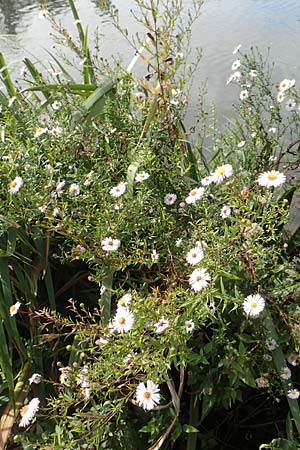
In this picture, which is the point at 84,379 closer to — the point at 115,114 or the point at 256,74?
the point at 115,114

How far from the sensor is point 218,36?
5516 mm

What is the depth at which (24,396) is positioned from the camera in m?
1.66

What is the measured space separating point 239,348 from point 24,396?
730 millimetres

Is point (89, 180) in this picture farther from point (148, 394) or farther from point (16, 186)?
point (148, 394)

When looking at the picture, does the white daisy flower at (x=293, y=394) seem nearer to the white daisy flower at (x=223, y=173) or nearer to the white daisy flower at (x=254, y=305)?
the white daisy flower at (x=254, y=305)

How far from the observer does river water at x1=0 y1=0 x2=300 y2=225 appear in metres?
4.41

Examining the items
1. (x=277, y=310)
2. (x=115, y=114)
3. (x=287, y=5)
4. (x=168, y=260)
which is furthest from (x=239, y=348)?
(x=287, y=5)

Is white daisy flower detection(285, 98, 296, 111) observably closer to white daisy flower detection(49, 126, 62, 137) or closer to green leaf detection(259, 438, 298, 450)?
white daisy flower detection(49, 126, 62, 137)

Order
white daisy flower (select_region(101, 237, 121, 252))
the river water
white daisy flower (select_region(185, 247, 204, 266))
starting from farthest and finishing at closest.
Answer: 1. the river water
2. white daisy flower (select_region(101, 237, 121, 252))
3. white daisy flower (select_region(185, 247, 204, 266))

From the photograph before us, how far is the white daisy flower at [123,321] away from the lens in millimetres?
1312

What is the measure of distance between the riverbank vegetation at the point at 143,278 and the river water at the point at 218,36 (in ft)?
6.56

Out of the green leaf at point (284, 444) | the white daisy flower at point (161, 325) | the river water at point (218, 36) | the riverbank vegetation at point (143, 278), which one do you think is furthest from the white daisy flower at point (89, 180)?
the river water at point (218, 36)

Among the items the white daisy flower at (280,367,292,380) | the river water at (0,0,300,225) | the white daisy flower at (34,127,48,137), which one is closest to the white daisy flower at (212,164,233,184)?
the white daisy flower at (280,367,292,380)

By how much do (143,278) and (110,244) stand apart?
154 millimetres
